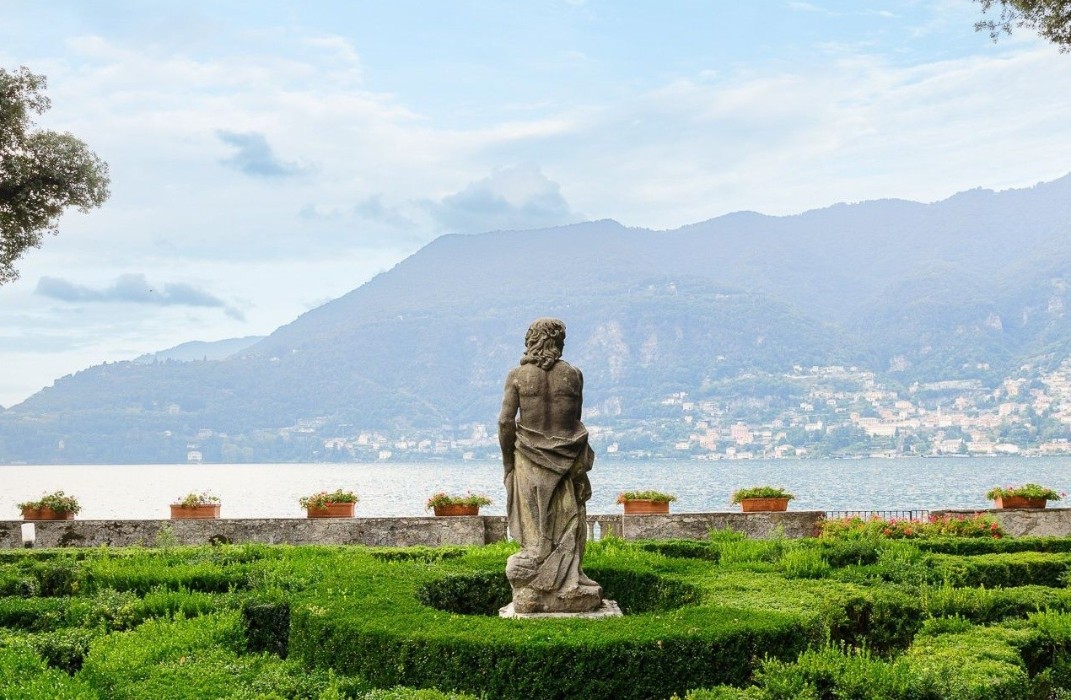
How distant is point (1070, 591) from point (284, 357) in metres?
143

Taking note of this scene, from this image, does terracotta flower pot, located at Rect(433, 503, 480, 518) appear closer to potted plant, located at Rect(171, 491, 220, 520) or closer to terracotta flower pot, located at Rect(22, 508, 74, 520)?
potted plant, located at Rect(171, 491, 220, 520)

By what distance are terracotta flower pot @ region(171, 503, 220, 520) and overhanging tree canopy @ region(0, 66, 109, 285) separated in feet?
23.1

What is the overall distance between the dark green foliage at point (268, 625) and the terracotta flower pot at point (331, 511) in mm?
8283

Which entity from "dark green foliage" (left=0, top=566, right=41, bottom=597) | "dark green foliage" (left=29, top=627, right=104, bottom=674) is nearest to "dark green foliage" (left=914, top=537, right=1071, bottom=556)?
"dark green foliage" (left=29, top=627, right=104, bottom=674)

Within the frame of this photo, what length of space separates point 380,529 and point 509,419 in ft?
28.1

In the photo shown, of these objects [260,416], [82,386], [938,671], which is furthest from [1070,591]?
[82,386]

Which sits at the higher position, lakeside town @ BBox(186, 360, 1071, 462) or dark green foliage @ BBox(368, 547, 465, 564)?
lakeside town @ BBox(186, 360, 1071, 462)

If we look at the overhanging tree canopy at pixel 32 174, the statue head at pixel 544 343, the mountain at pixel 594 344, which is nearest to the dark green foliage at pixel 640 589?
the statue head at pixel 544 343

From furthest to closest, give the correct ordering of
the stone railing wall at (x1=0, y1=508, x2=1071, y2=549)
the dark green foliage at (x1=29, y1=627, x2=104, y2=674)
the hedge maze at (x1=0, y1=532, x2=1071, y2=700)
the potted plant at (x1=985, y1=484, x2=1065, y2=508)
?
the potted plant at (x1=985, y1=484, x2=1065, y2=508)
the stone railing wall at (x1=0, y1=508, x2=1071, y2=549)
the dark green foliage at (x1=29, y1=627, x2=104, y2=674)
the hedge maze at (x1=0, y1=532, x2=1071, y2=700)

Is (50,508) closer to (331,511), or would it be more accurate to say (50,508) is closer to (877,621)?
(331,511)

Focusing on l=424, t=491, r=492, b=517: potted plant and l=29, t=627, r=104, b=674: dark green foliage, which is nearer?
l=29, t=627, r=104, b=674: dark green foliage

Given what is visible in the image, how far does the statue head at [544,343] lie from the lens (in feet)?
31.8

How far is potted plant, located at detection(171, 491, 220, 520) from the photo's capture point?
59.4 feet

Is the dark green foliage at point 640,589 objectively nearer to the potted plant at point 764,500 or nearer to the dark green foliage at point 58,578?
the dark green foliage at point 58,578
